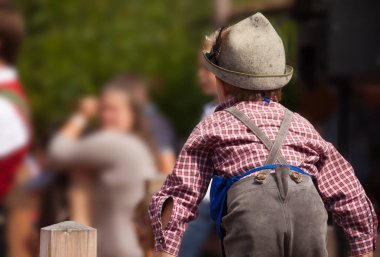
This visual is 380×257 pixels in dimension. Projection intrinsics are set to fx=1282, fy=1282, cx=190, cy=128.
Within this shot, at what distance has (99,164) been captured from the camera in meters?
8.02

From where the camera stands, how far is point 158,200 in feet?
12.4

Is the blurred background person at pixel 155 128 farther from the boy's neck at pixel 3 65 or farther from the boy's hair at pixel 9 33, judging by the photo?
the boy's neck at pixel 3 65

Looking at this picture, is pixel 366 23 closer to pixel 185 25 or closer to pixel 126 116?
pixel 126 116

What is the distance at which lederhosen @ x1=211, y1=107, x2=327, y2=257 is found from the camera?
3.67m

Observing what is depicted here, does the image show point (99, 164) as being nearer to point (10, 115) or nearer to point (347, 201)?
point (10, 115)

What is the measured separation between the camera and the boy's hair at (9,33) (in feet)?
23.4

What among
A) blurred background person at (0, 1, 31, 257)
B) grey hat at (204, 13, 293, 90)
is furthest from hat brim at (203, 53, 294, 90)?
blurred background person at (0, 1, 31, 257)

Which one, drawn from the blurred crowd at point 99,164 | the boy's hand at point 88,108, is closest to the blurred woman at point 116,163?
the blurred crowd at point 99,164

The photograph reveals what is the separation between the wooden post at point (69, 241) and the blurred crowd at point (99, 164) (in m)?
3.15

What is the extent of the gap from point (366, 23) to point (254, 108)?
3.13m

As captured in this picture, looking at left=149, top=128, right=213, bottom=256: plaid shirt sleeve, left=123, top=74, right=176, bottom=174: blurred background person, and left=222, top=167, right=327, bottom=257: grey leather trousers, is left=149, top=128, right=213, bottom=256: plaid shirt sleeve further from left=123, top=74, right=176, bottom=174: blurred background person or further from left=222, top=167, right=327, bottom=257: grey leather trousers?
left=123, top=74, right=176, bottom=174: blurred background person

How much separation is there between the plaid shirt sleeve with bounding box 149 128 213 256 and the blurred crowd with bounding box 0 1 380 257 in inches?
131

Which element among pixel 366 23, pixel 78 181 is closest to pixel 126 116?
pixel 78 181

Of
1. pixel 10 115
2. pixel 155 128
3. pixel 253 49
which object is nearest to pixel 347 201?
pixel 253 49
